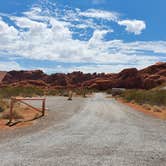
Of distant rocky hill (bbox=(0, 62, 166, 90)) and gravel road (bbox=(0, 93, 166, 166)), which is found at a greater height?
gravel road (bbox=(0, 93, 166, 166))

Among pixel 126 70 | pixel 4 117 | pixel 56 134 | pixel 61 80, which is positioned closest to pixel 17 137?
pixel 56 134

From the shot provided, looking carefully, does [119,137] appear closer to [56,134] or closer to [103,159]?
[56,134]

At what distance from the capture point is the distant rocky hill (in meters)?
142

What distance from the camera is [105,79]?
178000 mm

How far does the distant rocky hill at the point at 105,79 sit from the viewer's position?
142500 millimetres

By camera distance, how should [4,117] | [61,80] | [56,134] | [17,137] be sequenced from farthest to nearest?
[61,80] < [4,117] < [56,134] < [17,137]

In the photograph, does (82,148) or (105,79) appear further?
(105,79)

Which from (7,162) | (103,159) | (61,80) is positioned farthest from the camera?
(61,80)

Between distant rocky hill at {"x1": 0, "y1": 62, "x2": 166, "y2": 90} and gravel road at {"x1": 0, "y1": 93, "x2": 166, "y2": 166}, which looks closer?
gravel road at {"x1": 0, "y1": 93, "x2": 166, "y2": 166}

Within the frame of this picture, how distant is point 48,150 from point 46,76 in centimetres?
18733

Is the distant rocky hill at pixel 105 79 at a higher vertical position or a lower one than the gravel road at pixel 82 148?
lower

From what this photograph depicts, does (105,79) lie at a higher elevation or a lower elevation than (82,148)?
lower

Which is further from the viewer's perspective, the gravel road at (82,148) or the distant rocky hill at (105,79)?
the distant rocky hill at (105,79)

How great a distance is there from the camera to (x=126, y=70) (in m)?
163
